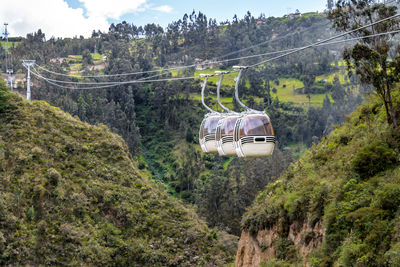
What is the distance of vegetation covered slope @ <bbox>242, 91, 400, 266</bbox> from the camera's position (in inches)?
523

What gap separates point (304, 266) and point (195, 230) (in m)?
21.4

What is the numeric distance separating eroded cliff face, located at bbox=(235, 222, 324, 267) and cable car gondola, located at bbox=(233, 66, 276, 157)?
137 inches

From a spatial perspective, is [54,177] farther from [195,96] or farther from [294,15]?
[294,15]

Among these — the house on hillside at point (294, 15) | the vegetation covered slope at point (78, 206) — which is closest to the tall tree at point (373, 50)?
the vegetation covered slope at point (78, 206)

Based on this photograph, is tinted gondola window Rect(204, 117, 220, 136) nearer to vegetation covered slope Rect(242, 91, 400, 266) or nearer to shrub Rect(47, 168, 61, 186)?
vegetation covered slope Rect(242, 91, 400, 266)

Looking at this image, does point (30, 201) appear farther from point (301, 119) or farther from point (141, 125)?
point (301, 119)

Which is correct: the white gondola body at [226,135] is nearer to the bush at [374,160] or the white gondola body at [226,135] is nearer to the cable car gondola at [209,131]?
the cable car gondola at [209,131]

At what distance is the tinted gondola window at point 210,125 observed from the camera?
19.2 meters

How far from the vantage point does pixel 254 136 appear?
16.6 metres

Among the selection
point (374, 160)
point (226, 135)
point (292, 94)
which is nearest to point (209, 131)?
point (226, 135)

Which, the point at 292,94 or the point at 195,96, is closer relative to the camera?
the point at 195,96

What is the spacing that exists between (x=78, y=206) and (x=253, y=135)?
2189 centimetres

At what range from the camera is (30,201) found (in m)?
33.0

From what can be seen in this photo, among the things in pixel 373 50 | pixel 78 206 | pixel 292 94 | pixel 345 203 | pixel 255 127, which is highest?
pixel 373 50
